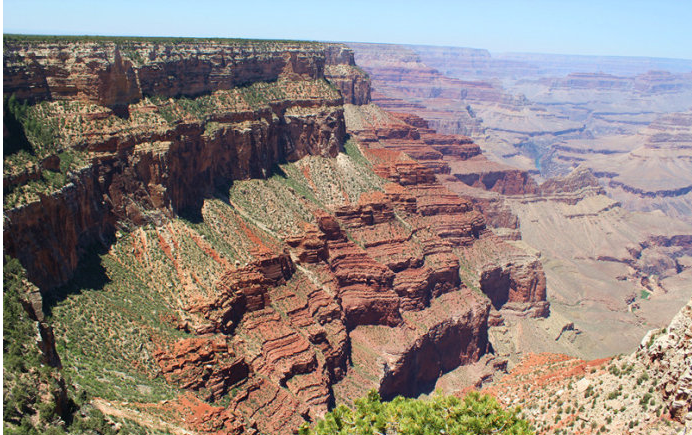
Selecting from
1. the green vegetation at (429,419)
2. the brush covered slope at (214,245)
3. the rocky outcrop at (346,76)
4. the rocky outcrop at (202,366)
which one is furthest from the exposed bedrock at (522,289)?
the green vegetation at (429,419)

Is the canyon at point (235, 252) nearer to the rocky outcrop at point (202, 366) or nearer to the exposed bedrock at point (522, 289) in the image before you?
the rocky outcrop at point (202, 366)

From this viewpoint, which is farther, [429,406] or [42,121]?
[42,121]

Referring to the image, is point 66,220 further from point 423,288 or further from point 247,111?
point 423,288

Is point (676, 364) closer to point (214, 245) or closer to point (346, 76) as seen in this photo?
point (214, 245)

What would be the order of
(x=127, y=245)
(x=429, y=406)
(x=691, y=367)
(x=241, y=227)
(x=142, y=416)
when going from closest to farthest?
(x=691, y=367) < (x=429, y=406) < (x=142, y=416) < (x=127, y=245) < (x=241, y=227)

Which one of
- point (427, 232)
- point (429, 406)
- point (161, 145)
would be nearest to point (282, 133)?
point (427, 232)

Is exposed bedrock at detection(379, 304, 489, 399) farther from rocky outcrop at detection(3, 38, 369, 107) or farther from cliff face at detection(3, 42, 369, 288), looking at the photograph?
rocky outcrop at detection(3, 38, 369, 107)
